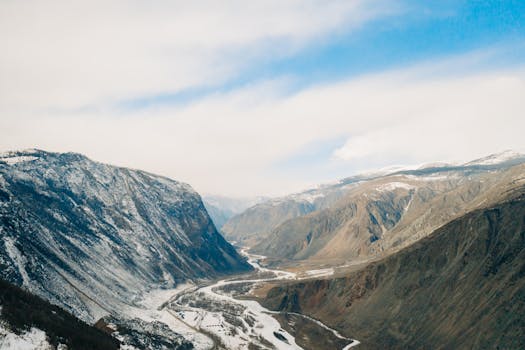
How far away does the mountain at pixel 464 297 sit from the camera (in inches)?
5359

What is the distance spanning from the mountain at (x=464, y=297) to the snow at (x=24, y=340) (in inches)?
4453

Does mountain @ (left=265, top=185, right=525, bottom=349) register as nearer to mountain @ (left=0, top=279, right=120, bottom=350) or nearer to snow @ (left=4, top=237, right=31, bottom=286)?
mountain @ (left=0, top=279, right=120, bottom=350)

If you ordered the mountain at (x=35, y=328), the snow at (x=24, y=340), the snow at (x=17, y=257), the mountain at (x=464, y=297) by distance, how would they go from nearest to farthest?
the snow at (x=24, y=340)
the mountain at (x=35, y=328)
the mountain at (x=464, y=297)
the snow at (x=17, y=257)

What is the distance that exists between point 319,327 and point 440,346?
65145mm

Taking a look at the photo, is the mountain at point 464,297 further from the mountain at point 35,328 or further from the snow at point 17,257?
the snow at point 17,257

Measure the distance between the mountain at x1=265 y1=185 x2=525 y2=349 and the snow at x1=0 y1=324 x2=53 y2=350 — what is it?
371 feet

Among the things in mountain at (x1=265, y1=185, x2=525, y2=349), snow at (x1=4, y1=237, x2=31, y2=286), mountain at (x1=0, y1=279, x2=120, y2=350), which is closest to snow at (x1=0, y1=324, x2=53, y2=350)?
mountain at (x1=0, y1=279, x2=120, y2=350)

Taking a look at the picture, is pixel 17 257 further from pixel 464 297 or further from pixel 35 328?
pixel 464 297

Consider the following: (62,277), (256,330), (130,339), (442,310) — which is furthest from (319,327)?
(62,277)

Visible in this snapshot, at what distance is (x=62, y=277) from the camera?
18875 cm

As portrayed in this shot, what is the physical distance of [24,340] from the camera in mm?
A: 93125

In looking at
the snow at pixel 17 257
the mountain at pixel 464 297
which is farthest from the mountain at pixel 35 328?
the mountain at pixel 464 297

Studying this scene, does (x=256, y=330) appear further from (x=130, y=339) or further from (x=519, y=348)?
(x=519, y=348)

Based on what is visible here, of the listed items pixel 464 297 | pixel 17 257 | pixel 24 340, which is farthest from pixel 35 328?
pixel 464 297
